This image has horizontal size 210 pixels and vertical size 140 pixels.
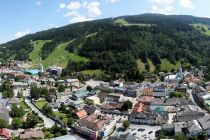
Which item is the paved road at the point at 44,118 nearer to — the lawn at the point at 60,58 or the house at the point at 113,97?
the house at the point at 113,97

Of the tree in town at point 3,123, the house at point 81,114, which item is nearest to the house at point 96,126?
the house at point 81,114

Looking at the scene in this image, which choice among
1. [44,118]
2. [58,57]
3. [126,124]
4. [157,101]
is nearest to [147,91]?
[157,101]

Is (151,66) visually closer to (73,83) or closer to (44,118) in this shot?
(73,83)

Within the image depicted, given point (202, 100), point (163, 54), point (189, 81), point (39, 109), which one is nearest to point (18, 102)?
point (39, 109)

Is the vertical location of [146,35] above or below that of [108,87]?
above

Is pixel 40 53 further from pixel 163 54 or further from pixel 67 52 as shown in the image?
pixel 163 54
